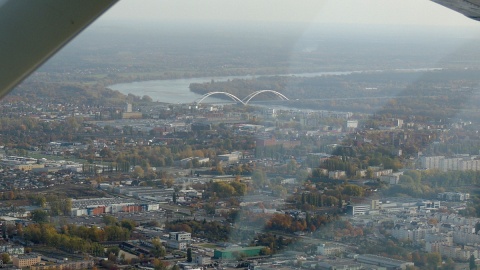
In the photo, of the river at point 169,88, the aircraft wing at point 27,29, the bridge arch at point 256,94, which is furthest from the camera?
the river at point 169,88

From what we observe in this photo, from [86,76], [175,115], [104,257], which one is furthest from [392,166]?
[86,76]

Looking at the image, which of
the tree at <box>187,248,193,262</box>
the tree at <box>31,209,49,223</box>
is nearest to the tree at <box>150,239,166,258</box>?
the tree at <box>187,248,193,262</box>

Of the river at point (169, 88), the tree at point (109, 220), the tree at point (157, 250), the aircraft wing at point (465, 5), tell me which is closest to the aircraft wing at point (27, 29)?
the aircraft wing at point (465, 5)

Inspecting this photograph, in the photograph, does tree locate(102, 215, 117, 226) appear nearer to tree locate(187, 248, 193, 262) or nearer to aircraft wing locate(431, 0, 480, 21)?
tree locate(187, 248, 193, 262)

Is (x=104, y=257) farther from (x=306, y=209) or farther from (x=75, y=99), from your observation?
(x=75, y=99)

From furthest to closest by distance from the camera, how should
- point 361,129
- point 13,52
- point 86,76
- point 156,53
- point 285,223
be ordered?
point 156,53 → point 86,76 → point 361,129 → point 285,223 → point 13,52

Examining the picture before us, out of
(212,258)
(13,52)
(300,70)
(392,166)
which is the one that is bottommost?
(212,258)

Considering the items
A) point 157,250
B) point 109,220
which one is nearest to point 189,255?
point 157,250

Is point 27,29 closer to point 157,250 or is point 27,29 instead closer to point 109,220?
point 157,250

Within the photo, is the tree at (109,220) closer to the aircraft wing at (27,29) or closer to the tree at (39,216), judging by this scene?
the tree at (39,216)
